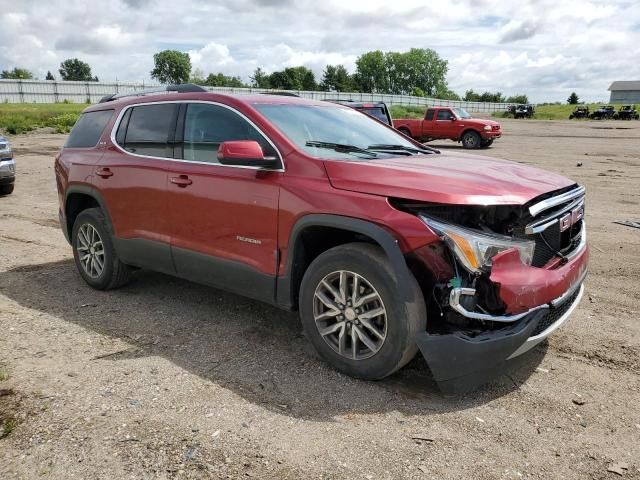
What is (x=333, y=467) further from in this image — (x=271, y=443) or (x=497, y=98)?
(x=497, y=98)

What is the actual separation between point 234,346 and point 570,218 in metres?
2.53

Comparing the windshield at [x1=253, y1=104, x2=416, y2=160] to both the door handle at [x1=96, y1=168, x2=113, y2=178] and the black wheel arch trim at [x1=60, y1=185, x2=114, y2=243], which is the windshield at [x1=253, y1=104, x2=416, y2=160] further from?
the black wheel arch trim at [x1=60, y1=185, x2=114, y2=243]

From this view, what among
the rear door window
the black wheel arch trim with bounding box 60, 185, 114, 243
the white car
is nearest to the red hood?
the black wheel arch trim with bounding box 60, 185, 114, 243

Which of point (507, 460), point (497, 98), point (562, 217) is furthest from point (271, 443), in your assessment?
point (497, 98)

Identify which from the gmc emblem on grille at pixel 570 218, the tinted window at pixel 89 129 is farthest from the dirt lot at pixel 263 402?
the tinted window at pixel 89 129

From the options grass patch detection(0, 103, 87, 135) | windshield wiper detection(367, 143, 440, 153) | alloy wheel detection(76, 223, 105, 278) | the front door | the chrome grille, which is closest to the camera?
the chrome grille

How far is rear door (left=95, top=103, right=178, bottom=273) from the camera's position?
4711 mm

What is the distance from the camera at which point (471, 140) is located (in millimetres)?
24500

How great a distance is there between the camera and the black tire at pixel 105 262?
5332mm

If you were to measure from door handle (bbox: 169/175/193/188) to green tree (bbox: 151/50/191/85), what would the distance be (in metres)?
136

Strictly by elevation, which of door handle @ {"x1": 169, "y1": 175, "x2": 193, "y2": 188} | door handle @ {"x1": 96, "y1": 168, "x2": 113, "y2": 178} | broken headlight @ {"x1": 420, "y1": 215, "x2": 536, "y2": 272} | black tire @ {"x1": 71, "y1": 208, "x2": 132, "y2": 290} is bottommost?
black tire @ {"x1": 71, "y1": 208, "x2": 132, "y2": 290}

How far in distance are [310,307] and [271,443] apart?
3.20 feet

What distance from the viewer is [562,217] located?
11.9 ft

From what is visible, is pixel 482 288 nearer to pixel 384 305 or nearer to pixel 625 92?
pixel 384 305
